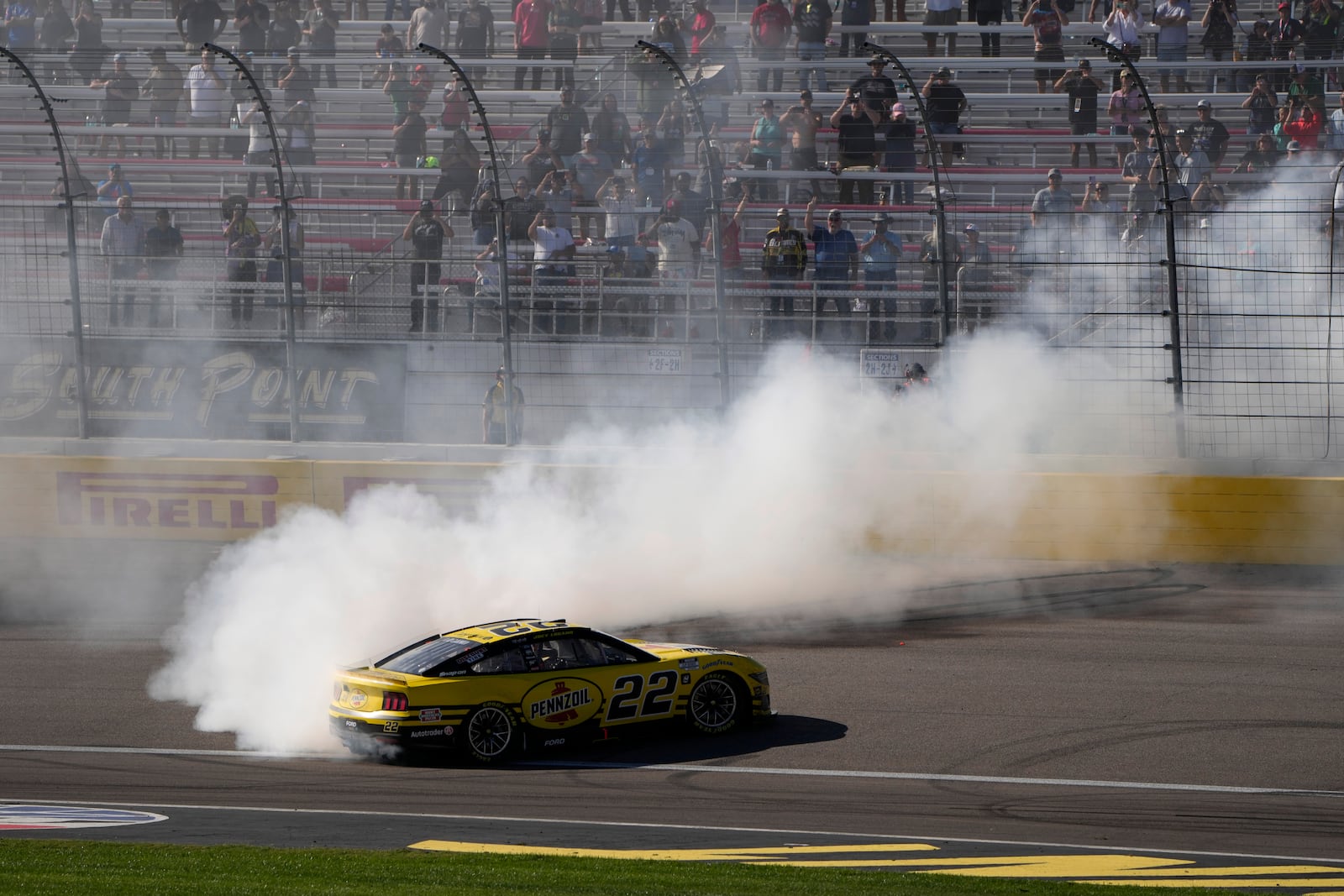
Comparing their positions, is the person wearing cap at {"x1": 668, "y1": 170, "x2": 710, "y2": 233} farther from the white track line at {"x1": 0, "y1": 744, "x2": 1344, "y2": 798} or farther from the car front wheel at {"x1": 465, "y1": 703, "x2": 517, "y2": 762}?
the white track line at {"x1": 0, "y1": 744, "x2": 1344, "y2": 798}

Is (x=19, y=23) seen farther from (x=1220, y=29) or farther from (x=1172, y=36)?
(x=1220, y=29)

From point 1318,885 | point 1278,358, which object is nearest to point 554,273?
point 1278,358

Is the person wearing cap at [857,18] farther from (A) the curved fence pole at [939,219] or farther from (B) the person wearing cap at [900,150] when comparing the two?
(A) the curved fence pole at [939,219]

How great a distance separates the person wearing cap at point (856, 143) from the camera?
1770cm

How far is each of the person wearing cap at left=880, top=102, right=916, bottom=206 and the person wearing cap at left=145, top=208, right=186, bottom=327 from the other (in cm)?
808

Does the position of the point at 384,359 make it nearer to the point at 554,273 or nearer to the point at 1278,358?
the point at 554,273

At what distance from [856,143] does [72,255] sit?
8869mm

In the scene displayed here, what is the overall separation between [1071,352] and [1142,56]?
7962mm

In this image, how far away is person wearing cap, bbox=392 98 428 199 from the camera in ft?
64.8

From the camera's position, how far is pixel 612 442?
52.7 feet

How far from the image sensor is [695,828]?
27.6ft

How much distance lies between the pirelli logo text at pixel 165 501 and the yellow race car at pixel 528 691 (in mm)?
7240

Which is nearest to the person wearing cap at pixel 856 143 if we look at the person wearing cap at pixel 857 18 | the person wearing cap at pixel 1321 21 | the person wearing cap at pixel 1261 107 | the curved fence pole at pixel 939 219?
the curved fence pole at pixel 939 219

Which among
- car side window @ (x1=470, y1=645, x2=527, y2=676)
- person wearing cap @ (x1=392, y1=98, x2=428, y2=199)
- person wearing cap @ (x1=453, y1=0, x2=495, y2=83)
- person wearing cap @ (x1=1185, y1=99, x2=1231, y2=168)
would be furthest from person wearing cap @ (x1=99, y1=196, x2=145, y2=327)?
person wearing cap @ (x1=1185, y1=99, x2=1231, y2=168)
